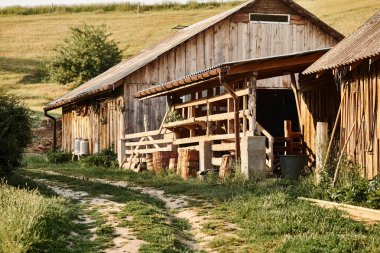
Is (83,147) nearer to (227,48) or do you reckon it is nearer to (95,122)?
(95,122)

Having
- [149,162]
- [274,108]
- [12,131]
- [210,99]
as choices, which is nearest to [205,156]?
[210,99]

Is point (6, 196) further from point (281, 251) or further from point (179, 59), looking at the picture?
point (179, 59)

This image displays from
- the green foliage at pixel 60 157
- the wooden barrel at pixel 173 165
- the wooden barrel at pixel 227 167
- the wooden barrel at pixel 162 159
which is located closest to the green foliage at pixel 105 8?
the green foliage at pixel 60 157

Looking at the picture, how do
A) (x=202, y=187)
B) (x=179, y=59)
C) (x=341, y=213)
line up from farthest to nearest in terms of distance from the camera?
(x=179, y=59), (x=202, y=187), (x=341, y=213)

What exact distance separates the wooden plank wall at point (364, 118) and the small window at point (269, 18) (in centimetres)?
1142

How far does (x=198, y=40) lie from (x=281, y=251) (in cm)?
1633

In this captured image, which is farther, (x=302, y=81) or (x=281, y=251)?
(x=302, y=81)

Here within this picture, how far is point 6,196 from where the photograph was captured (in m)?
11.4

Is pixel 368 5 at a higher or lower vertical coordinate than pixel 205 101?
higher

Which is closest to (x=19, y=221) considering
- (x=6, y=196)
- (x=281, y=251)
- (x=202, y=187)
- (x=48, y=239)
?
(x=48, y=239)

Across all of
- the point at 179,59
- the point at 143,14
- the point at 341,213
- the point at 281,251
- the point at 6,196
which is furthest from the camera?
the point at 143,14

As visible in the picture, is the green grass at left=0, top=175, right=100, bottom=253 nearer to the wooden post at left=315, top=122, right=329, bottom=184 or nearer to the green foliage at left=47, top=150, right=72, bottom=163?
the wooden post at left=315, top=122, right=329, bottom=184

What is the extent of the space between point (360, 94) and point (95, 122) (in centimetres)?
1528

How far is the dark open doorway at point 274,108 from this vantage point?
2312 centimetres
